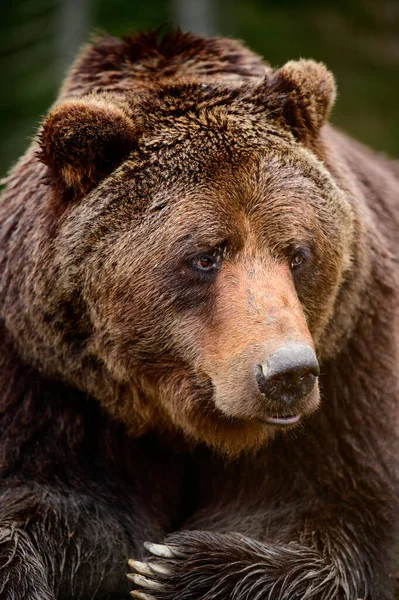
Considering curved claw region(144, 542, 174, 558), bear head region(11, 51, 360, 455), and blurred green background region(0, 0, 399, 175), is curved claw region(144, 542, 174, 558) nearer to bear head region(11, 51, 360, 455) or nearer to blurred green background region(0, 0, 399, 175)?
bear head region(11, 51, 360, 455)

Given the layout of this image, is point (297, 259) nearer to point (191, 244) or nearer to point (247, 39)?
point (191, 244)

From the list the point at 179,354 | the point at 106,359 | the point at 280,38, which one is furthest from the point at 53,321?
the point at 280,38

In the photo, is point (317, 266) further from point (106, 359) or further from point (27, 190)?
point (27, 190)

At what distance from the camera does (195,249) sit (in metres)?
5.12

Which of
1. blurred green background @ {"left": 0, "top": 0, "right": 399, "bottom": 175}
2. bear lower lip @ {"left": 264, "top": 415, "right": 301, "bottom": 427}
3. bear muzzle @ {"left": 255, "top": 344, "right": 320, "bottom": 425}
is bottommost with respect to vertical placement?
blurred green background @ {"left": 0, "top": 0, "right": 399, "bottom": 175}

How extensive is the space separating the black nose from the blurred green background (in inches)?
510

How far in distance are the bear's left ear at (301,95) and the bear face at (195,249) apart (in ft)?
0.07

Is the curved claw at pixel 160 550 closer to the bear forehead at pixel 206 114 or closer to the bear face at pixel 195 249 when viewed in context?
the bear face at pixel 195 249

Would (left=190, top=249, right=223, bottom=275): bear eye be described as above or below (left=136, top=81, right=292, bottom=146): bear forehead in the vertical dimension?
below

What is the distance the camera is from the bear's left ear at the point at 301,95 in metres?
5.59

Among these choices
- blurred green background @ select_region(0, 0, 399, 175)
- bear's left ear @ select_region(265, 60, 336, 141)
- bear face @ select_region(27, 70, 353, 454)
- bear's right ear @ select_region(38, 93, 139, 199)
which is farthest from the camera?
blurred green background @ select_region(0, 0, 399, 175)

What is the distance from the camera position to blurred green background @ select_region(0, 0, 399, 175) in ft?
57.2

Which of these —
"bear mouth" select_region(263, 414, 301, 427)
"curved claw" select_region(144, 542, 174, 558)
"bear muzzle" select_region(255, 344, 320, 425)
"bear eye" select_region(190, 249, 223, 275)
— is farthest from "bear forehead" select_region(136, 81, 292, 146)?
"curved claw" select_region(144, 542, 174, 558)

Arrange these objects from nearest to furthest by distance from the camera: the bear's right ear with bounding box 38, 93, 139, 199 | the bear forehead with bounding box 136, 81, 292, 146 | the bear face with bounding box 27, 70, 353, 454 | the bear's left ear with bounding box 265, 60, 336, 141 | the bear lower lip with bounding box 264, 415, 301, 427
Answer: the bear lower lip with bounding box 264, 415, 301, 427
the bear face with bounding box 27, 70, 353, 454
the bear's right ear with bounding box 38, 93, 139, 199
the bear forehead with bounding box 136, 81, 292, 146
the bear's left ear with bounding box 265, 60, 336, 141
